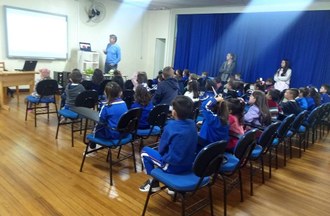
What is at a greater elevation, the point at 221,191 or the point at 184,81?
Result: the point at 184,81

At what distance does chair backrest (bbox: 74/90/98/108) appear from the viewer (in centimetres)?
345

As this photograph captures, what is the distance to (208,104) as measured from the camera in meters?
2.60

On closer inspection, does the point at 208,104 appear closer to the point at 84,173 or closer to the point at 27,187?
the point at 84,173

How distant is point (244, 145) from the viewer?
2.29 metres

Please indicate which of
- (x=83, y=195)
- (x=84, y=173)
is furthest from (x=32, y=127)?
(x=83, y=195)

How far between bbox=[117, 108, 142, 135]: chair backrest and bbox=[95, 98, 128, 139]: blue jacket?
0.09 metres

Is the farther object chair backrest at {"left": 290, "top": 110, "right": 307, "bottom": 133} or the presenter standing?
the presenter standing

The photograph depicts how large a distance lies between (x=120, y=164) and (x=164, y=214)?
1.12m

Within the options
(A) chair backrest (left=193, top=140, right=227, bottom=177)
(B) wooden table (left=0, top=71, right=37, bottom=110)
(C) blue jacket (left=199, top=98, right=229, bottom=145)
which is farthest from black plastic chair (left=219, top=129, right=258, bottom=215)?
(B) wooden table (left=0, top=71, right=37, bottom=110)

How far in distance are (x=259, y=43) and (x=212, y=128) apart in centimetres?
612

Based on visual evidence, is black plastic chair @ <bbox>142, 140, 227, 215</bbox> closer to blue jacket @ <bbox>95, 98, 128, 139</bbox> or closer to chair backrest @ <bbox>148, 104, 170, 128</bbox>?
blue jacket @ <bbox>95, 98, 128, 139</bbox>

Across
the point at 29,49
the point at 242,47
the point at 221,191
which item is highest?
the point at 242,47

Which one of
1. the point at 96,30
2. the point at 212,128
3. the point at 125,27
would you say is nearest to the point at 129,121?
the point at 212,128

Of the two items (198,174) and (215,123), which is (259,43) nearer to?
(215,123)
